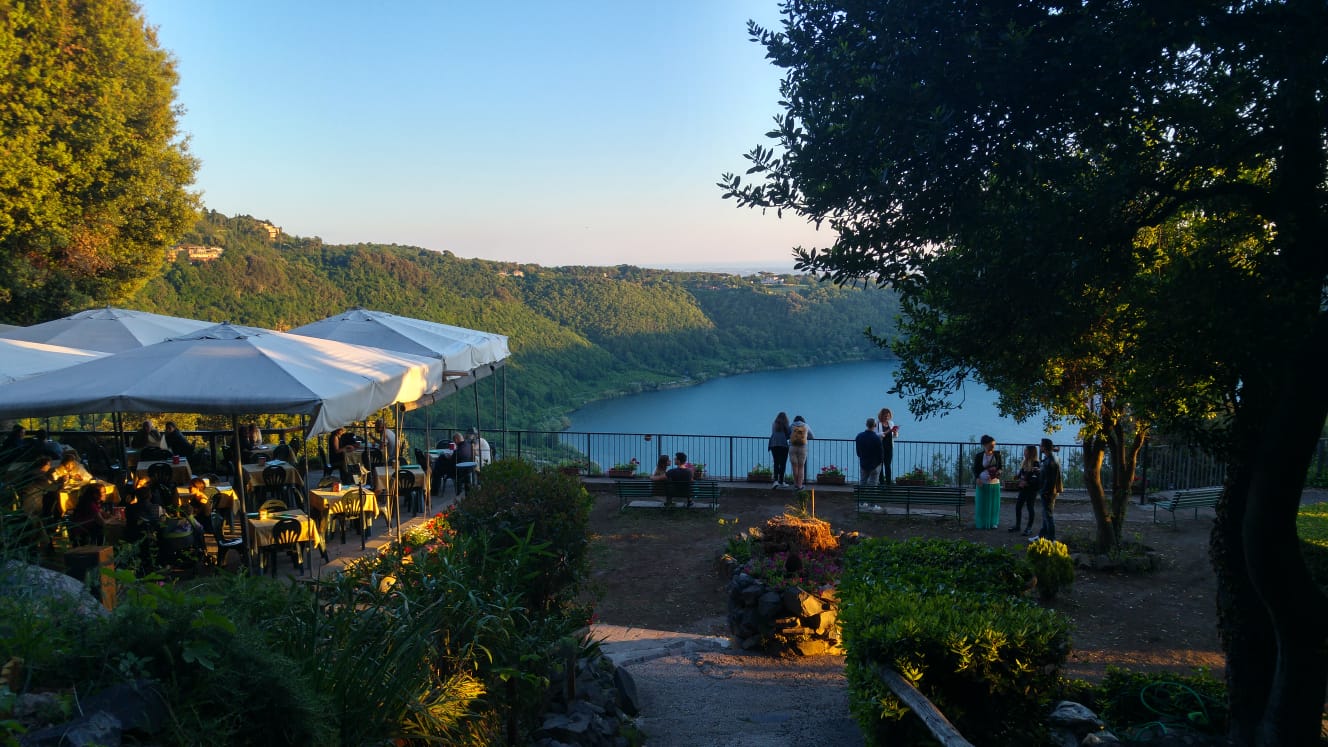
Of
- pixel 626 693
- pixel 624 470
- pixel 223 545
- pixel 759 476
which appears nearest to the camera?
pixel 626 693

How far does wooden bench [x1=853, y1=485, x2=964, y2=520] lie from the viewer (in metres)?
13.1

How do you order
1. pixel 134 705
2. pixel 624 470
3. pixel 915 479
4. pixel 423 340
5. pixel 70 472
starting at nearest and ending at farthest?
1. pixel 134 705
2. pixel 70 472
3. pixel 423 340
4. pixel 915 479
5. pixel 624 470

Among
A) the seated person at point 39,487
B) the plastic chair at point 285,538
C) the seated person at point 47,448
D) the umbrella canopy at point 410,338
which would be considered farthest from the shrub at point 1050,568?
the seated person at point 47,448

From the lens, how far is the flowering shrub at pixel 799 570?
8.34 m

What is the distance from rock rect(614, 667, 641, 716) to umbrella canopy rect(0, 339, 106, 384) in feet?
24.3

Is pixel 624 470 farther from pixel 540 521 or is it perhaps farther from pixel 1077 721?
pixel 1077 721

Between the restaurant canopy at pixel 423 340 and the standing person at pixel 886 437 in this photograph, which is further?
the standing person at pixel 886 437

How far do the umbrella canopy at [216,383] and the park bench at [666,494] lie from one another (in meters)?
5.95

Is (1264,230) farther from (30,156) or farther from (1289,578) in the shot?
(30,156)

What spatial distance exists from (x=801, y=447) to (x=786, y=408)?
61.9 feet

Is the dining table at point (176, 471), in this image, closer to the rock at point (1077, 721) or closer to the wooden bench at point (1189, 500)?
the rock at point (1077, 721)

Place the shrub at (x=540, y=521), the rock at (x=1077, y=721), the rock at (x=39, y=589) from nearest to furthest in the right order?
1. the rock at (x=39, y=589)
2. the rock at (x=1077, y=721)
3. the shrub at (x=540, y=521)

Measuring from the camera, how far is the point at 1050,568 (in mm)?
8859

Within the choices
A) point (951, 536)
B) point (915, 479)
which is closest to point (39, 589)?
point (951, 536)
